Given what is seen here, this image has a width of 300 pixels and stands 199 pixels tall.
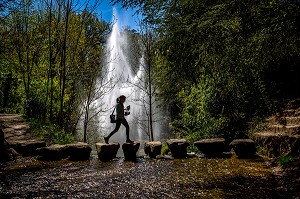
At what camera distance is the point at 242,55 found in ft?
17.6

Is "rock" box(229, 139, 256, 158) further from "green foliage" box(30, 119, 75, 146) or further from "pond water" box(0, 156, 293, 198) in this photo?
"green foliage" box(30, 119, 75, 146)

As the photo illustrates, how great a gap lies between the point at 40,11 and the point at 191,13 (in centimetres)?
969

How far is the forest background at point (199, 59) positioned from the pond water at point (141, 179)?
216cm

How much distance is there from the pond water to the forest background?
85.0 inches

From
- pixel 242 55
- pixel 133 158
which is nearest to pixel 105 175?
pixel 133 158

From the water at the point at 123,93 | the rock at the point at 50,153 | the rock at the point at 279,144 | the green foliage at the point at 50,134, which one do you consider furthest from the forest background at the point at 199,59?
the water at the point at 123,93

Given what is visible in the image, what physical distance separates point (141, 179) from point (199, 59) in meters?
2.83

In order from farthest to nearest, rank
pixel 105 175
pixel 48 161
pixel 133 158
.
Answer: pixel 133 158
pixel 48 161
pixel 105 175

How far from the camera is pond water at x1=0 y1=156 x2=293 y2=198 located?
403 cm

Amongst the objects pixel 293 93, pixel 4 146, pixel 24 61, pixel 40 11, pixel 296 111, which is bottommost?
pixel 4 146

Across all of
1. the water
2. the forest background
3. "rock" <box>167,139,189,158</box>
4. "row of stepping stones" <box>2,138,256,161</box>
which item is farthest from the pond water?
the water

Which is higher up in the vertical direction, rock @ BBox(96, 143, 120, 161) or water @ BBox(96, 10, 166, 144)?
water @ BBox(96, 10, 166, 144)

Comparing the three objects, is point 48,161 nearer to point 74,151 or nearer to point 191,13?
point 74,151

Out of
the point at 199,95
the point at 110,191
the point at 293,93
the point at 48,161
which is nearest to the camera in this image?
the point at 110,191
